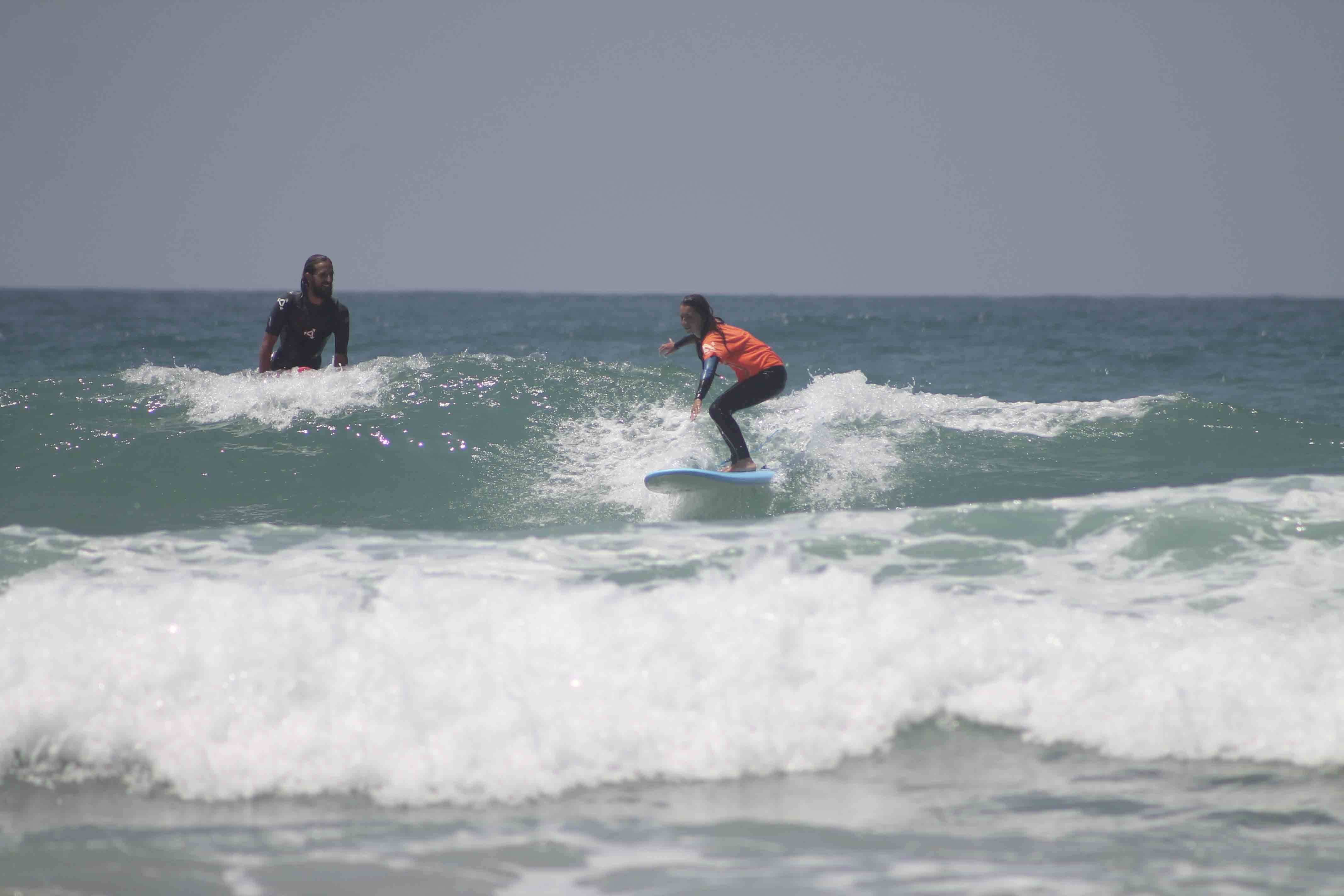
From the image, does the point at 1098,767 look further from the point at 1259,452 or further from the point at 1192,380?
the point at 1192,380

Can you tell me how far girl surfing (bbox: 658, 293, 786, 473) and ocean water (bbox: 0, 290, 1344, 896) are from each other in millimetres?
511

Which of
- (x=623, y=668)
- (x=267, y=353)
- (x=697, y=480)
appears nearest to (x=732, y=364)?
(x=697, y=480)

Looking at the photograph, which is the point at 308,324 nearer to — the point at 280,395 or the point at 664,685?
the point at 280,395

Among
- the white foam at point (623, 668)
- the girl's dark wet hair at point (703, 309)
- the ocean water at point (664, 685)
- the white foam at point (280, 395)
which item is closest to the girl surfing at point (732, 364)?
the girl's dark wet hair at point (703, 309)

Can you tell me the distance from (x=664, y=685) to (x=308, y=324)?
19.6 feet

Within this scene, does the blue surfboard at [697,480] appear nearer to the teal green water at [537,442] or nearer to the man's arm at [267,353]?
the teal green water at [537,442]

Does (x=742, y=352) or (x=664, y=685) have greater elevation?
(x=742, y=352)

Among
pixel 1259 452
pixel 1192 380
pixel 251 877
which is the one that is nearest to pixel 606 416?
pixel 1259 452

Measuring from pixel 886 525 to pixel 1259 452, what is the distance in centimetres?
577

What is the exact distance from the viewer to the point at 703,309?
8445 mm

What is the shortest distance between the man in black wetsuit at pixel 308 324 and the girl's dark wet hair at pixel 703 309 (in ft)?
9.47

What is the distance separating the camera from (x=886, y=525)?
683 cm

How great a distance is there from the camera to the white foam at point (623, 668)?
426cm

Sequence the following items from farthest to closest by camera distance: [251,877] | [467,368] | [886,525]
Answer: [467,368] < [886,525] < [251,877]
